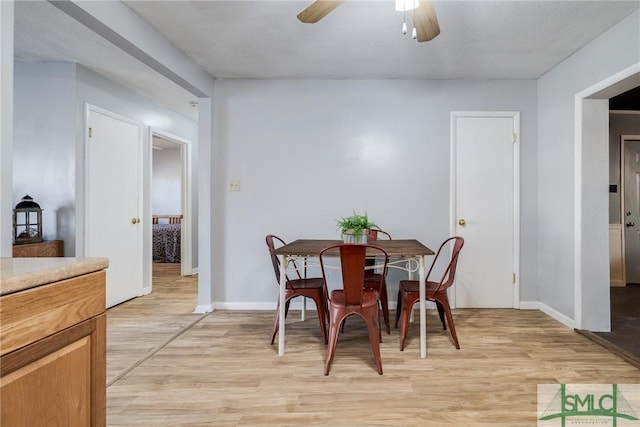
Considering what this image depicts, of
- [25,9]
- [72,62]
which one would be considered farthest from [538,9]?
[72,62]

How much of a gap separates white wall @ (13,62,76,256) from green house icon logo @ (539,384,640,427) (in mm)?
3773

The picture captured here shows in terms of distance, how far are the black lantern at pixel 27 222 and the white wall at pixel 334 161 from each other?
1.49m

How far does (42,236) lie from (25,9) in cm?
181

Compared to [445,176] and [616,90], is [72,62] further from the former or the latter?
[616,90]

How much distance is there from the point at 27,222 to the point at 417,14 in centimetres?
335

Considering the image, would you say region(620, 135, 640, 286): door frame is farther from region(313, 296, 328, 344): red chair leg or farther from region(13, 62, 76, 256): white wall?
region(13, 62, 76, 256): white wall

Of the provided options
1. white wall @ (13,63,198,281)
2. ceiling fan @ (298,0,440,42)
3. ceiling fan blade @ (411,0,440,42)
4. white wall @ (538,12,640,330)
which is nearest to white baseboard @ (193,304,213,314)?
white wall @ (13,63,198,281)

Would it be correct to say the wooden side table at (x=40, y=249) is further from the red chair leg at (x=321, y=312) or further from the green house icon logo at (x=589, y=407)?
the green house icon logo at (x=589, y=407)

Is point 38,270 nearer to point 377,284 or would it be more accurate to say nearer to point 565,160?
point 377,284

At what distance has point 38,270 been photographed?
0.77 meters

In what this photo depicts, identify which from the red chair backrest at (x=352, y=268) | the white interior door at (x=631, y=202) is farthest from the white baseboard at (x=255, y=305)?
the white interior door at (x=631, y=202)

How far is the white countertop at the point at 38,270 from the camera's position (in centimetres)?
69

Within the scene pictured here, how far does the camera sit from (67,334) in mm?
826

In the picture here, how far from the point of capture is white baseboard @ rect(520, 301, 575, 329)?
2838mm
